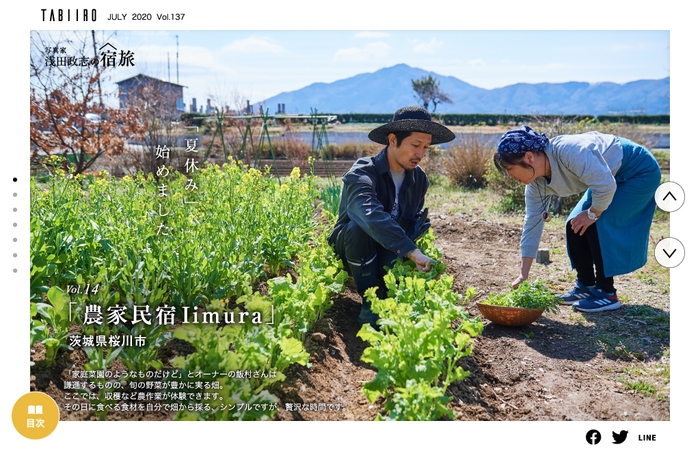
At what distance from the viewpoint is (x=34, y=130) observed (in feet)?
19.7

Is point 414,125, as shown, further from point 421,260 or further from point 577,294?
point 577,294

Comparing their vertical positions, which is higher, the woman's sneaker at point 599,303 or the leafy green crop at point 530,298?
the leafy green crop at point 530,298

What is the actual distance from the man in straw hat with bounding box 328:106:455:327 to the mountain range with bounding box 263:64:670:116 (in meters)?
0.38

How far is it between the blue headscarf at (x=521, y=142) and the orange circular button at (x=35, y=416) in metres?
2.43

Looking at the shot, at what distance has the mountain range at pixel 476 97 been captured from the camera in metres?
5.36

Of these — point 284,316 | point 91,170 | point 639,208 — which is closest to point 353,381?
point 284,316

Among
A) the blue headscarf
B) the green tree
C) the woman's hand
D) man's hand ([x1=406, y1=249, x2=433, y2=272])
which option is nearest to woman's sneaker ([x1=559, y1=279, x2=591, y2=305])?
the woman's hand

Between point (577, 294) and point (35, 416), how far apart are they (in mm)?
3191

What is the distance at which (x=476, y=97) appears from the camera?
108 metres

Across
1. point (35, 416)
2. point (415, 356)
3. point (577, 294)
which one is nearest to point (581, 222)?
point (577, 294)
